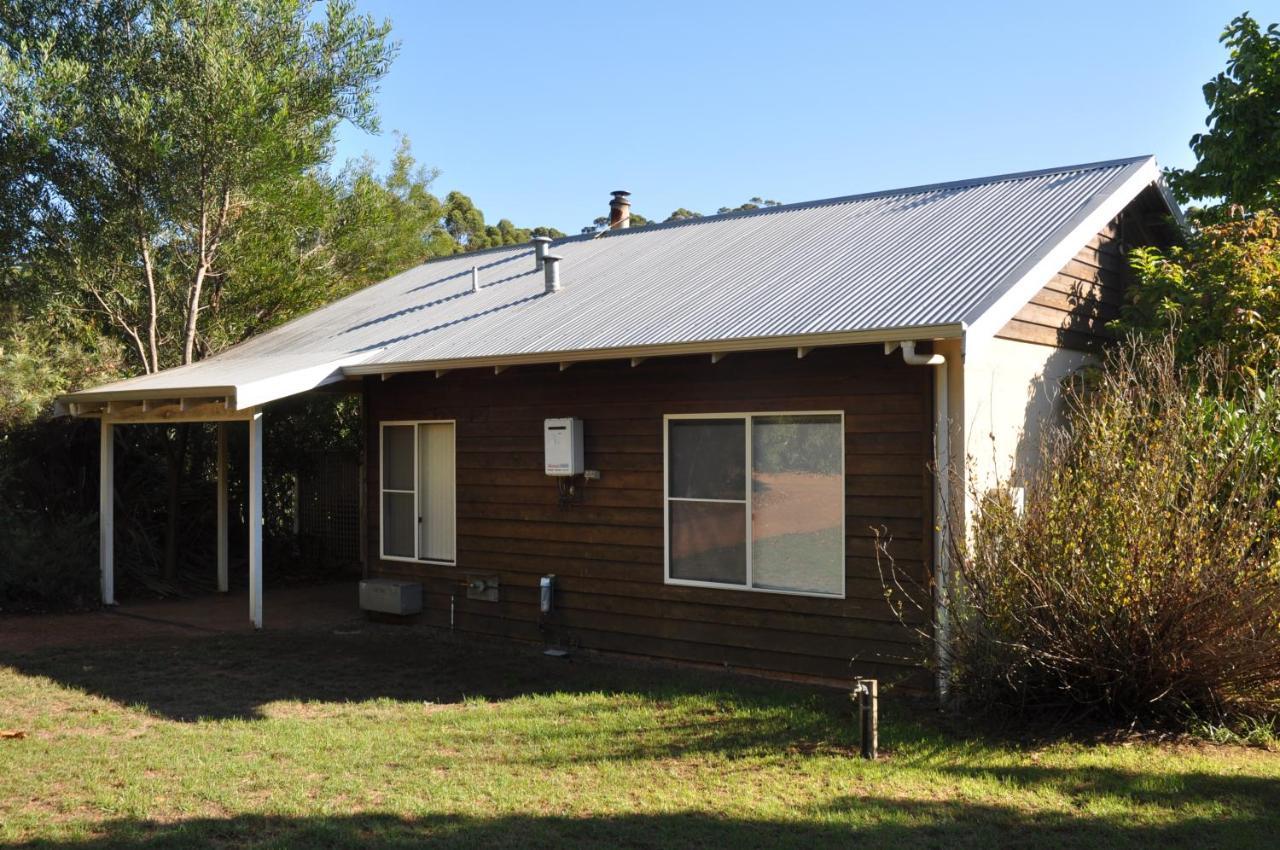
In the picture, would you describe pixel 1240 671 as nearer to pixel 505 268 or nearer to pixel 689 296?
pixel 689 296

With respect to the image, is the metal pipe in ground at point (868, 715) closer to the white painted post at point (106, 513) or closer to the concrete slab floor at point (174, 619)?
the concrete slab floor at point (174, 619)

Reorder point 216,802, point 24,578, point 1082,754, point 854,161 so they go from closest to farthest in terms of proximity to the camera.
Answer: point 216,802, point 1082,754, point 24,578, point 854,161

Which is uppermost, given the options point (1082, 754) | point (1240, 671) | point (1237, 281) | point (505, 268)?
point (505, 268)

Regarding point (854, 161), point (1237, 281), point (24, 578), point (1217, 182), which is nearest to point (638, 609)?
point (1237, 281)

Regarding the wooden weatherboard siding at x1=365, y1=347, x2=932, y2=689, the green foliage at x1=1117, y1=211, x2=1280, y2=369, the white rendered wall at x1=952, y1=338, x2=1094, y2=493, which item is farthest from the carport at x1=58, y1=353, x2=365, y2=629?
the green foliage at x1=1117, y1=211, x2=1280, y2=369

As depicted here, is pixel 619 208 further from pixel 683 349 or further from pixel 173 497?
pixel 683 349

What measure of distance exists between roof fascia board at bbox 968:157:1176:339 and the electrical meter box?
3583 mm

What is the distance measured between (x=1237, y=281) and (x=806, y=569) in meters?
4.19

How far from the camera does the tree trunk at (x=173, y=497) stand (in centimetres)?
1404

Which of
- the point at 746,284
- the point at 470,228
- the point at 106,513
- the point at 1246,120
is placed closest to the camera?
the point at 746,284

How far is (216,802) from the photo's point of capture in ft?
18.1

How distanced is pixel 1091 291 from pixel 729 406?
3.49 meters

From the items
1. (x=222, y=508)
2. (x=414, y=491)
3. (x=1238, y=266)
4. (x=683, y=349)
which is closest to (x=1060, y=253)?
(x=1238, y=266)

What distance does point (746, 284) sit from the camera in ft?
31.6
